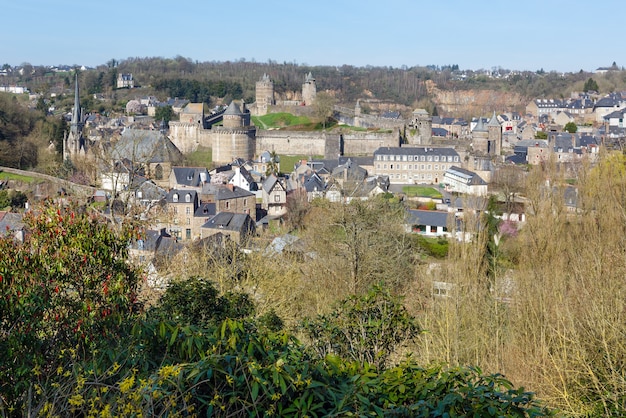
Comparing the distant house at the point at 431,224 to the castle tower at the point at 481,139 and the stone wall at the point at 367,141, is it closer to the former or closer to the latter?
the castle tower at the point at 481,139

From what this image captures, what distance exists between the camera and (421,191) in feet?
111

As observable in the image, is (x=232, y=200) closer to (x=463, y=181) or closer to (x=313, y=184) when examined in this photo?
(x=313, y=184)

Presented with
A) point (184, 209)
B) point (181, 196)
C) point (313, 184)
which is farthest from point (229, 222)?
point (313, 184)

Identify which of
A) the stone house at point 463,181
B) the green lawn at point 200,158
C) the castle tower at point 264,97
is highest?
the castle tower at point 264,97

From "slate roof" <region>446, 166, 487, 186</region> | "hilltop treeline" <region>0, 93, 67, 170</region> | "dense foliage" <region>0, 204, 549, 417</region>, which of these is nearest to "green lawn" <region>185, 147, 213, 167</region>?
"hilltop treeline" <region>0, 93, 67, 170</region>

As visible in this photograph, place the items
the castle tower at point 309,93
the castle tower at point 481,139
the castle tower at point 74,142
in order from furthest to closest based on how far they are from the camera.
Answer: the castle tower at point 309,93 < the castle tower at point 481,139 < the castle tower at point 74,142

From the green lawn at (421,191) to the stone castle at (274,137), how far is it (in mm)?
8272

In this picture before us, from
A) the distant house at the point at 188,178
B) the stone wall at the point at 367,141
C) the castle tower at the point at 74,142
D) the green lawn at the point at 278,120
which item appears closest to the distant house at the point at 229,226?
the distant house at the point at 188,178

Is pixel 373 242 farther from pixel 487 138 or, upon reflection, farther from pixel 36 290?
pixel 487 138

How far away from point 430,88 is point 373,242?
74763 millimetres

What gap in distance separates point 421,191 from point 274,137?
13.3 m

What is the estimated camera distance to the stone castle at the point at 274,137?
4112 cm

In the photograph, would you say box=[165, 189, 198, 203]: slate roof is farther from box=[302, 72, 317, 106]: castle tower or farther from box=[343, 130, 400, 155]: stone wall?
box=[302, 72, 317, 106]: castle tower

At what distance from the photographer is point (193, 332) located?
4.17 meters
